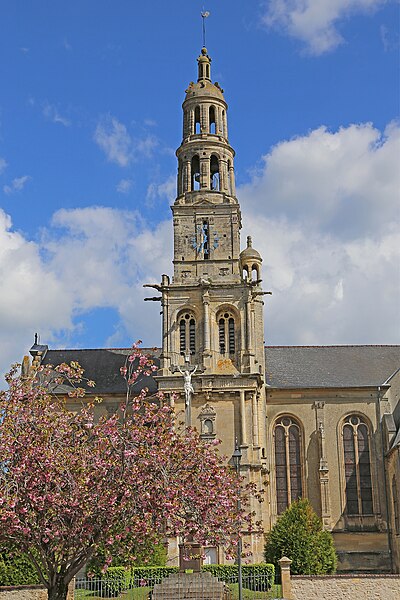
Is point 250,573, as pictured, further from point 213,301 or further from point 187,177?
point 187,177

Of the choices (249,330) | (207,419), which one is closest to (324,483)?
(207,419)

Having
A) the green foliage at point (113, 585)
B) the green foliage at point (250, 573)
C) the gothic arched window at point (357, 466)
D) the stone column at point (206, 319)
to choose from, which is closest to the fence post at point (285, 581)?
the green foliage at point (250, 573)

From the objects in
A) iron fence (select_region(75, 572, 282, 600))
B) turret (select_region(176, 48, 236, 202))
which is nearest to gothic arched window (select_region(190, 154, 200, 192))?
turret (select_region(176, 48, 236, 202))

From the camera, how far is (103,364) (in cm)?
5288

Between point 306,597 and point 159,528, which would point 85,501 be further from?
point 306,597

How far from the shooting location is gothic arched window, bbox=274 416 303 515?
48.2 m

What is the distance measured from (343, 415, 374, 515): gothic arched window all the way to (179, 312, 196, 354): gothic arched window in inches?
454

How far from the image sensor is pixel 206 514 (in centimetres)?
1917

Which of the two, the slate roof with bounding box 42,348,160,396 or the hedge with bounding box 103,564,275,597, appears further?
the slate roof with bounding box 42,348,160,396

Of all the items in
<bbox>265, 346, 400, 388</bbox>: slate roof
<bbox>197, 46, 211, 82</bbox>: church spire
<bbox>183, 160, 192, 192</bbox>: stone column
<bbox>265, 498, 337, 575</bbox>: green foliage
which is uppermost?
<bbox>197, 46, 211, 82</bbox>: church spire

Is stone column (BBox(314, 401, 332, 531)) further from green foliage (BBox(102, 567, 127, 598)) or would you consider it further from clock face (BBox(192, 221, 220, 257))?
green foliage (BBox(102, 567, 127, 598))

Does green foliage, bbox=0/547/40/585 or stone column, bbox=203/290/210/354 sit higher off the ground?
stone column, bbox=203/290/210/354

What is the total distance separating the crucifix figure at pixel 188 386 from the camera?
43.3m

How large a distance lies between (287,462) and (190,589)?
17620mm
